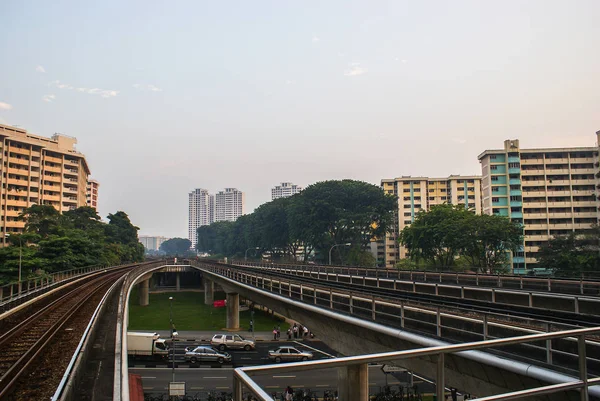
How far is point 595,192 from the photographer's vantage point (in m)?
92.4

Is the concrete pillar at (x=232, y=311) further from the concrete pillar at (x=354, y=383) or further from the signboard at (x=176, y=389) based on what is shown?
the concrete pillar at (x=354, y=383)

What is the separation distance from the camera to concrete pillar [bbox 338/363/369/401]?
3182 mm

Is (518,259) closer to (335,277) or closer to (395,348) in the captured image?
(335,277)

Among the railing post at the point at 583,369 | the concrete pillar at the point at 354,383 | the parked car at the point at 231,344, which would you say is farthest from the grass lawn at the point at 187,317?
the concrete pillar at the point at 354,383

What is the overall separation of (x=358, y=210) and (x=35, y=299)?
66126 millimetres

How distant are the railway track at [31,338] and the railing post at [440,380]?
10648 millimetres

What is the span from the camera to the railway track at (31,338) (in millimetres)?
11933

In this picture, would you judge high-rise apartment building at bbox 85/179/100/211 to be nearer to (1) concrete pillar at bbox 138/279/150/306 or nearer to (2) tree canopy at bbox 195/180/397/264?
(2) tree canopy at bbox 195/180/397/264

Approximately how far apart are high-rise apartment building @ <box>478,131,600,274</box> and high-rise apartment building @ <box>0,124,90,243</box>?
3662 inches

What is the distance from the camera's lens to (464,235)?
6206 cm

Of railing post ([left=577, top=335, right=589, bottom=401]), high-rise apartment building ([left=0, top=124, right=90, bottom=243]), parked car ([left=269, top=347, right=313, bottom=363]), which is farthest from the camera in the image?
high-rise apartment building ([left=0, top=124, right=90, bottom=243])

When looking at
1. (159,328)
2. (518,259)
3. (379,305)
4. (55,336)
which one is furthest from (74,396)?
(518,259)

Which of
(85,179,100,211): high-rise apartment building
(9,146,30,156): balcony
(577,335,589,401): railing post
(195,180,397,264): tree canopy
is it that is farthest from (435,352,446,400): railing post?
(85,179,100,211): high-rise apartment building

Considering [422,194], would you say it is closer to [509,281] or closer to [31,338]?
[509,281]
